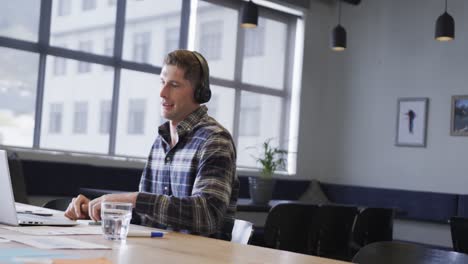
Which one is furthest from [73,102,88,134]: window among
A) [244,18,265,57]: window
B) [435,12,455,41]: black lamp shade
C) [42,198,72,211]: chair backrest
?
[42,198,72,211]: chair backrest

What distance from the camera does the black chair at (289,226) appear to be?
4148 mm

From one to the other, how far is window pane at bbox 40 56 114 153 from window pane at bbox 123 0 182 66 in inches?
15.6

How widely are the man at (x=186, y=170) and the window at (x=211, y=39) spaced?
4.62m

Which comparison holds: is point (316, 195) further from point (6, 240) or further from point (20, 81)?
point (6, 240)

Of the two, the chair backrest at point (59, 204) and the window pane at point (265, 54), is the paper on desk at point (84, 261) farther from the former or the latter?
the window pane at point (265, 54)

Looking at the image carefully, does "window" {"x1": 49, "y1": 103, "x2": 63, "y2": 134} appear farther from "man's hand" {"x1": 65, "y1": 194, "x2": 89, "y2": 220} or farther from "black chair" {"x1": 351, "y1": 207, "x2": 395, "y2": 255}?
"man's hand" {"x1": 65, "y1": 194, "x2": 89, "y2": 220}

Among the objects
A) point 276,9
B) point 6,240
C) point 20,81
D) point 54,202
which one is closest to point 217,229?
point 6,240

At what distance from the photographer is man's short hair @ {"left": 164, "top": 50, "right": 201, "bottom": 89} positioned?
227 cm

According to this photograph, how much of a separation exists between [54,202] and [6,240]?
1.20 metres

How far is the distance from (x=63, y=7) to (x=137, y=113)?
48.3 inches

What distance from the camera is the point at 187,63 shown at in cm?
229

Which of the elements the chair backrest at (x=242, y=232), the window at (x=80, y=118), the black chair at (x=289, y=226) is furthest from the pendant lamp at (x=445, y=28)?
the chair backrest at (x=242, y=232)

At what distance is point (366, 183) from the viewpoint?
24.3ft

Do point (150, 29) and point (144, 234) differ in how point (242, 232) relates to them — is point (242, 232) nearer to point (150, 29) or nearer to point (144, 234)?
point (144, 234)
